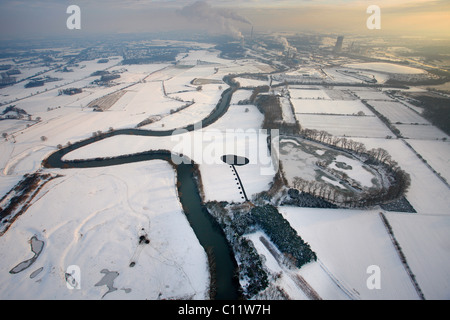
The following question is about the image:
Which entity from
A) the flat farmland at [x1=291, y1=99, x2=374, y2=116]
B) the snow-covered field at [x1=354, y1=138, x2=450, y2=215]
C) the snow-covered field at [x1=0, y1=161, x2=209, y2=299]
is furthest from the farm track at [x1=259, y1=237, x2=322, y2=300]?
the flat farmland at [x1=291, y1=99, x2=374, y2=116]

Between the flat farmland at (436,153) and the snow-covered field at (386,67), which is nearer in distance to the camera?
the flat farmland at (436,153)

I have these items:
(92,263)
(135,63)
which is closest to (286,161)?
(92,263)

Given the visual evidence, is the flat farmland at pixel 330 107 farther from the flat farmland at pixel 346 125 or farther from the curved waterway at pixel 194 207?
the curved waterway at pixel 194 207

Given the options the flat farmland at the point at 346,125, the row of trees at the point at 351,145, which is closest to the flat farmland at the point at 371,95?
the flat farmland at the point at 346,125

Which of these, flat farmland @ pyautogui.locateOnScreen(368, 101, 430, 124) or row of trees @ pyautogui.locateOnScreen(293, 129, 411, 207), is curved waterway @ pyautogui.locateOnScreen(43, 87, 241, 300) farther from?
flat farmland @ pyautogui.locateOnScreen(368, 101, 430, 124)

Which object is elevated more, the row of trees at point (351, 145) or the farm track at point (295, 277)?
the row of trees at point (351, 145)

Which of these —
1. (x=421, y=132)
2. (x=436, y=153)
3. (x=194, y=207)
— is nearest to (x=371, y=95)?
(x=421, y=132)
